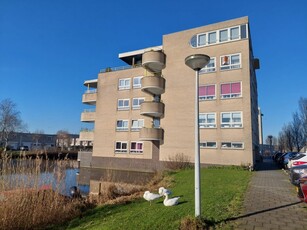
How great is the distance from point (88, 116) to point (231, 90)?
20.1 m

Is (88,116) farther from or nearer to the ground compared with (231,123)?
farther from the ground

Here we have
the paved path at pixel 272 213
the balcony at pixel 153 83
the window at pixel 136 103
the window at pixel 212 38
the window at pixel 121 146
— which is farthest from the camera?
the window at pixel 121 146

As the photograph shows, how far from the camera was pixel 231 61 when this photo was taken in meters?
23.2

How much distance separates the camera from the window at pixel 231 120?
21938 mm

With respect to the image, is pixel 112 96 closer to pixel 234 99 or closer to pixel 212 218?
pixel 234 99

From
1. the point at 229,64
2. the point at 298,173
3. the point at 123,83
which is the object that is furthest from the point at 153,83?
the point at 298,173

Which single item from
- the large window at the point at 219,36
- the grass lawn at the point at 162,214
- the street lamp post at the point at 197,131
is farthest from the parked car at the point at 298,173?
the large window at the point at 219,36

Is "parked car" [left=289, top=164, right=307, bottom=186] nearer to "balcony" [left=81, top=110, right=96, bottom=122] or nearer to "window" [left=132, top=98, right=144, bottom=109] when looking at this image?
"window" [left=132, top=98, right=144, bottom=109]

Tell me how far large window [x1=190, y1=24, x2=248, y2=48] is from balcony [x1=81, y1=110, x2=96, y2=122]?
16601 millimetres

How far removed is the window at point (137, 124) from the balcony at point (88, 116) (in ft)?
22.8

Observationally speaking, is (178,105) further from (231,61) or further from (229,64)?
(231,61)

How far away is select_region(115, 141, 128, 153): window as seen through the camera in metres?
29.4

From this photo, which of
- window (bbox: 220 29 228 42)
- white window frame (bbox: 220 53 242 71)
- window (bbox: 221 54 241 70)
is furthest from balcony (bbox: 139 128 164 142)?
window (bbox: 220 29 228 42)

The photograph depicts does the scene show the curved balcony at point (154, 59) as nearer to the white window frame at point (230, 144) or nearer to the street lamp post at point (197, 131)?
the white window frame at point (230, 144)
